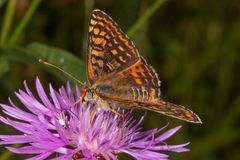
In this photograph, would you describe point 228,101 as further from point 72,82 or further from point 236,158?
point 72,82

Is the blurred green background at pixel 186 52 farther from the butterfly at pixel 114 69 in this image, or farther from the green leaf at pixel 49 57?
the butterfly at pixel 114 69

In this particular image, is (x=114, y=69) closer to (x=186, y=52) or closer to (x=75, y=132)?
(x=75, y=132)

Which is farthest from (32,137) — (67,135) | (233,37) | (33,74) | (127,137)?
(233,37)

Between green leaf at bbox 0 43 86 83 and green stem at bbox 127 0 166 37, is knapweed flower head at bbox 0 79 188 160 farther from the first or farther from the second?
green stem at bbox 127 0 166 37

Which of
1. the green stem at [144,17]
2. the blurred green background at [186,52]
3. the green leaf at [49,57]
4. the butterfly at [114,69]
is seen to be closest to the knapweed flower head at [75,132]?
the butterfly at [114,69]

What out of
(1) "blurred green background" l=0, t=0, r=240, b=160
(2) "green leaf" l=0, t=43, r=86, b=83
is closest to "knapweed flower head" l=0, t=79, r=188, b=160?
(2) "green leaf" l=0, t=43, r=86, b=83

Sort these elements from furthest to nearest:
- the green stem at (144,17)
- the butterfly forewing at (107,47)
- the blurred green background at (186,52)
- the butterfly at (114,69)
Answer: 1. the blurred green background at (186,52)
2. the green stem at (144,17)
3. the butterfly forewing at (107,47)
4. the butterfly at (114,69)
